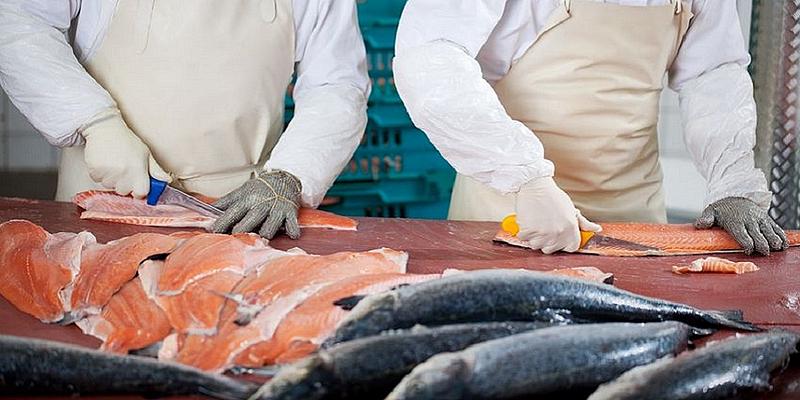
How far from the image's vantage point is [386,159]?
4223 mm

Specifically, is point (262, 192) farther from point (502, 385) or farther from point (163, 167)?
point (502, 385)

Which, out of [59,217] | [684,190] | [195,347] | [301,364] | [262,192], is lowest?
[684,190]

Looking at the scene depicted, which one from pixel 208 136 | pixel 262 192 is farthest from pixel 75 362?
pixel 208 136

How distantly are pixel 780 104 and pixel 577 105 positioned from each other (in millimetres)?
1043

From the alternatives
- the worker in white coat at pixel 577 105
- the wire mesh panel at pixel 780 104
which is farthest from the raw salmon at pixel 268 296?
the wire mesh panel at pixel 780 104

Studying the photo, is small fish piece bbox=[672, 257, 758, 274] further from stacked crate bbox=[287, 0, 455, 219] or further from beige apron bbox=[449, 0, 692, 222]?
stacked crate bbox=[287, 0, 455, 219]

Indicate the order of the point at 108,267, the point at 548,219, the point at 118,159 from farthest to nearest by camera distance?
the point at 118,159
the point at 548,219
the point at 108,267

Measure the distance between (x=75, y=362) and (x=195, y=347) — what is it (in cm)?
22

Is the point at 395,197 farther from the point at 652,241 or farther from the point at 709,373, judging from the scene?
the point at 709,373

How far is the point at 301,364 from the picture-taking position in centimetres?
115

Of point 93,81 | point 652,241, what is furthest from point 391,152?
point 652,241

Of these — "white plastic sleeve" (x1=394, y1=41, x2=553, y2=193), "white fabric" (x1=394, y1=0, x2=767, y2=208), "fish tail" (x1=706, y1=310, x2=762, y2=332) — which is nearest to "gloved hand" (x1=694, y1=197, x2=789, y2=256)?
"white fabric" (x1=394, y1=0, x2=767, y2=208)

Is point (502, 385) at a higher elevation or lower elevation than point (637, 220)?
higher

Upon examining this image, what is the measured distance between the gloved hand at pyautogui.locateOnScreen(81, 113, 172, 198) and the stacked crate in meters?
1.55
